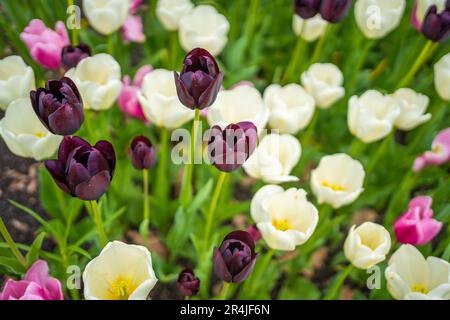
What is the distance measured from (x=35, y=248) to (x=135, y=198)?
11.5 inches

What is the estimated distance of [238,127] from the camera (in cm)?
73

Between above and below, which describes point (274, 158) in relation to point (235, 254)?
above

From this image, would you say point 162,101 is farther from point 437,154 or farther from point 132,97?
point 437,154

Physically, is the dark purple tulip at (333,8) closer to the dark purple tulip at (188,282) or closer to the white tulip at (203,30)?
the white tulip at (203,30)

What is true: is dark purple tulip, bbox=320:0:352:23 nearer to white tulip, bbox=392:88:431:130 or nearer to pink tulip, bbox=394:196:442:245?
white tulip, bbox=392:88:431:130

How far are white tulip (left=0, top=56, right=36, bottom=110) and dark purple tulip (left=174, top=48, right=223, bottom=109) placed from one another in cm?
29

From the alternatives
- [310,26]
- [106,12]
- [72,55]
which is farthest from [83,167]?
[310,26]

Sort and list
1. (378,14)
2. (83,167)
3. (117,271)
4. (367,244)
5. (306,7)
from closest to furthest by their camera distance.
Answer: (83,167) < (117,271) < (367,244) < (306,7) < (378,14)

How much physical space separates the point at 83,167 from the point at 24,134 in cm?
18

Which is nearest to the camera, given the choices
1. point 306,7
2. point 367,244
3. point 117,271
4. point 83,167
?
point 83,167

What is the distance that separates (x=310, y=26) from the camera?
1.18 meters

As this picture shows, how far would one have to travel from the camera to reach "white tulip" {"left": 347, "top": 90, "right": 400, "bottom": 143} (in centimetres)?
101
